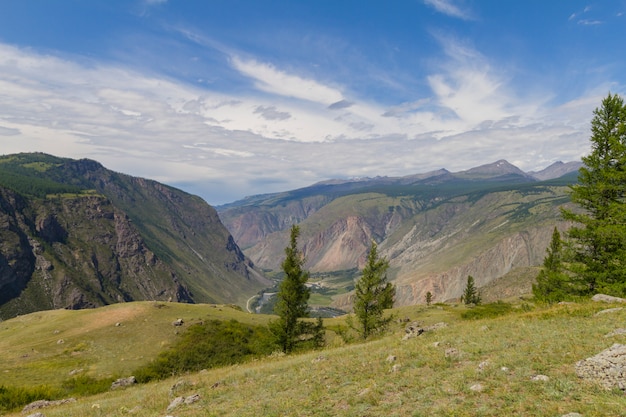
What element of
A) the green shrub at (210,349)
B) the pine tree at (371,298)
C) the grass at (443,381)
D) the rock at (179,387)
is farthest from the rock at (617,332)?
the green shrub at (210,349)

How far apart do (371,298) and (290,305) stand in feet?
34.5

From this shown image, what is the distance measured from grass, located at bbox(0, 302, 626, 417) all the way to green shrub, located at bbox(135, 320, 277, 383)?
75.3 ft

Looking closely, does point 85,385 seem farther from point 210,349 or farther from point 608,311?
point 608,311

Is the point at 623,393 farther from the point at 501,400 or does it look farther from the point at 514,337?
the point at 514,337

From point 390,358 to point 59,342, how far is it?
57555 millimetres

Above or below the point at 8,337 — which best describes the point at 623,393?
above

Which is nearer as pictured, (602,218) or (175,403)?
(175,403)

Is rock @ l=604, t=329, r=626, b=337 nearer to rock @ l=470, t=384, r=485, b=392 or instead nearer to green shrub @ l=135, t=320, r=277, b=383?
rock @ l=470, t=384, r=485, b=392

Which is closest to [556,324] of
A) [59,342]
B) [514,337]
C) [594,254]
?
[514,337]

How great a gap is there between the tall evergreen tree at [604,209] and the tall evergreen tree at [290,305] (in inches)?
1062

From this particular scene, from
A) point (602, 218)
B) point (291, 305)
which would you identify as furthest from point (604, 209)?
point (291, 305)

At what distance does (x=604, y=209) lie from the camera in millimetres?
26734

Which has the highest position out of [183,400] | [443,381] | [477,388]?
[477,388]

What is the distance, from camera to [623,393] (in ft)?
29.8
